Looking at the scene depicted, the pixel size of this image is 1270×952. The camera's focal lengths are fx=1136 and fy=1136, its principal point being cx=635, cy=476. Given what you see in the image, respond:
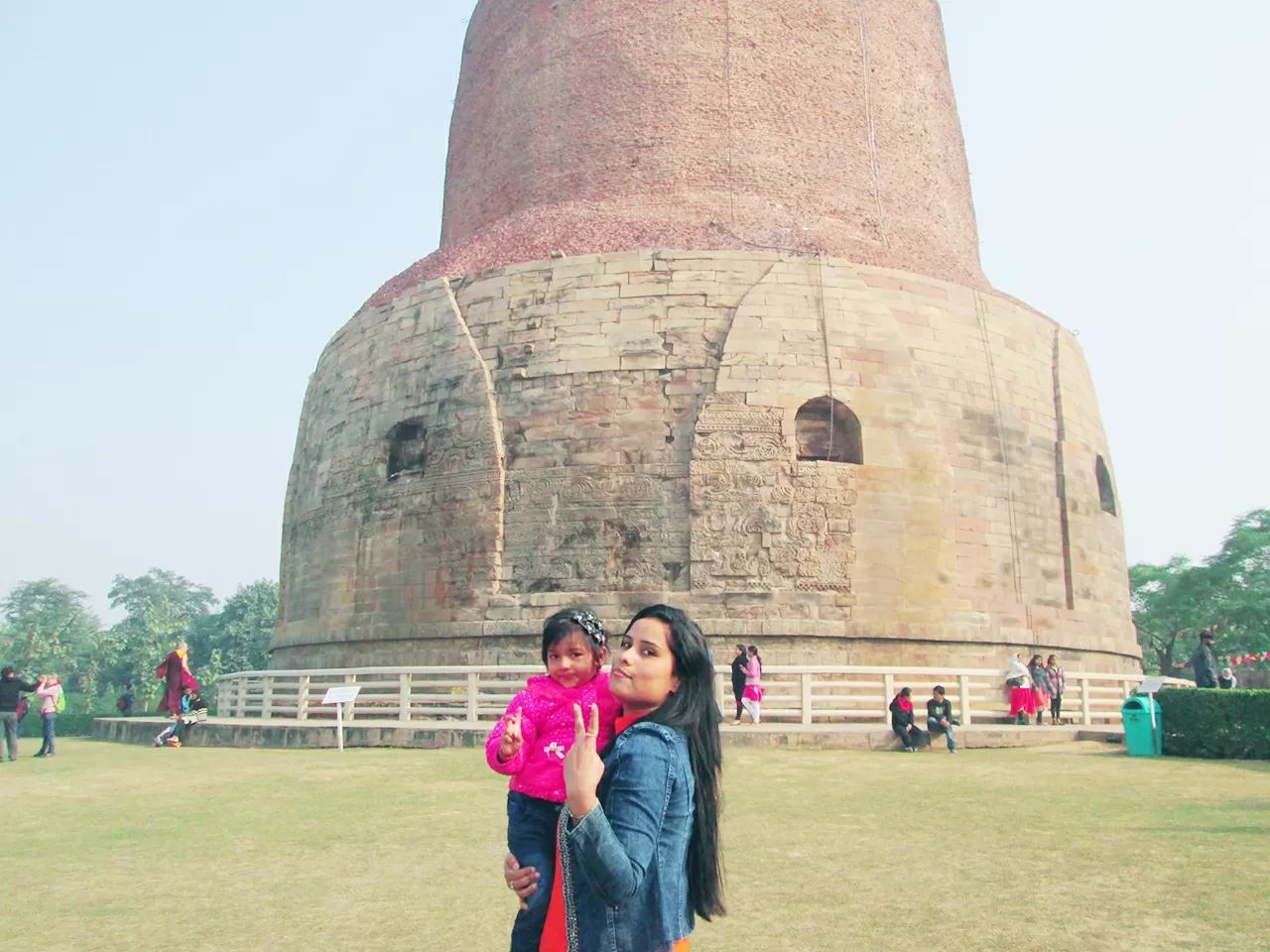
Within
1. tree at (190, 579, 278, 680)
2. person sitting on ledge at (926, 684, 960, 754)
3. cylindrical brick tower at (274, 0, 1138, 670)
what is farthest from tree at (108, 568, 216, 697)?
person sitting on ledge at (926, 684, 960, 754)

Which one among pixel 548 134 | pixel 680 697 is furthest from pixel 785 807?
pixel 548 134

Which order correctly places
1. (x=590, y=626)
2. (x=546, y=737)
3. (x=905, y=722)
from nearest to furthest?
(x=546, y=737)
(x=590, y=626)
(x=905, y=722)

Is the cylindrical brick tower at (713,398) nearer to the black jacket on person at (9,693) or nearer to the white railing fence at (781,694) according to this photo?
the white railing fence at (781,694)

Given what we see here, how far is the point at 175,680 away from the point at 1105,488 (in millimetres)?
11822

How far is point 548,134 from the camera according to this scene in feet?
51.9

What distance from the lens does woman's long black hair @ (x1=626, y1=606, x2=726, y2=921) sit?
2.13 metres

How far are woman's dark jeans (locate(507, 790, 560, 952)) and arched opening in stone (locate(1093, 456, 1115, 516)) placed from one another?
14.4 meters

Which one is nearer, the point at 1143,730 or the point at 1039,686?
the point at 1143,730

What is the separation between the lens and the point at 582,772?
1.96 m

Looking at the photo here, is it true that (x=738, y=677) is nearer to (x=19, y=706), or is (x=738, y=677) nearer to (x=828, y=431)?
(x=828, y=431)

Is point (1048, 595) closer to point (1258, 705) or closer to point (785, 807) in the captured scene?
point (1258, 705)

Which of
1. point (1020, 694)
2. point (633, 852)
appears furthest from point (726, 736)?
point (633, 852)

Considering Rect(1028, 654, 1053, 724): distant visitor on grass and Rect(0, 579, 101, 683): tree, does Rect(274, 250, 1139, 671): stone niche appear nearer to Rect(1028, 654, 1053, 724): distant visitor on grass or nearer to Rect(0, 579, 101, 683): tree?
Rect(1028, 654, 1053, 724): distant visitor on grass

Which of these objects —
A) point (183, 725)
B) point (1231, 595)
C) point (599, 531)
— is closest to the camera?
point (183, 725)
